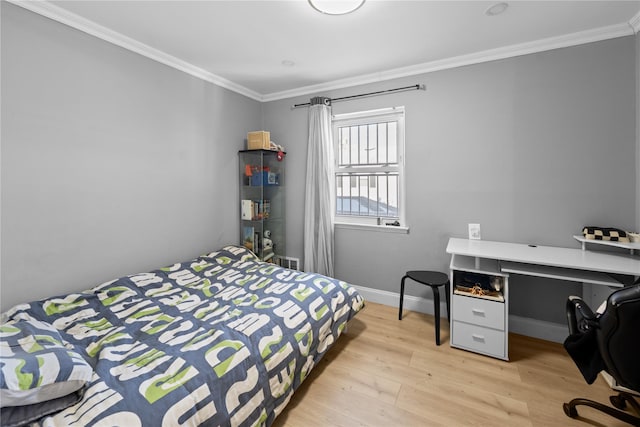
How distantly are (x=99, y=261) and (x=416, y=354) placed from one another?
2.67m

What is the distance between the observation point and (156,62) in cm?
257

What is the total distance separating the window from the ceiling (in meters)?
0.58

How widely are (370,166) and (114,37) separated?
2627 millimetres

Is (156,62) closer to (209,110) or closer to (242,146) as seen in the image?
(209,110)

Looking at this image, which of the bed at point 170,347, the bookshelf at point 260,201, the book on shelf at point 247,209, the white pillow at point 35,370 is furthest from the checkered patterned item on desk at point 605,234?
the white pillow at point 35,370

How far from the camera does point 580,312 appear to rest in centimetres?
150

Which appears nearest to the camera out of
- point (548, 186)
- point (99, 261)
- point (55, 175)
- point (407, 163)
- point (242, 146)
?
point (55, 175)

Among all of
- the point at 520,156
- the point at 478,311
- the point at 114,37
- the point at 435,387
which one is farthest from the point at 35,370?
the point at 520,156

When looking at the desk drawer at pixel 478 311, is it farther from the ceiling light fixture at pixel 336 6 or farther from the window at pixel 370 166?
the ceiling light fixture at pixel 336 6

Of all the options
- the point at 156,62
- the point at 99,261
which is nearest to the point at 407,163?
the point at 156,62

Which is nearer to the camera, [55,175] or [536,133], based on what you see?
[55,175]

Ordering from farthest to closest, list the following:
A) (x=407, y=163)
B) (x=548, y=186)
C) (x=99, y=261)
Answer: (x=407, y=163) < (x=548, y=186) < (x=99, y=261)

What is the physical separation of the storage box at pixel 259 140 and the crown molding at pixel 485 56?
73 cm

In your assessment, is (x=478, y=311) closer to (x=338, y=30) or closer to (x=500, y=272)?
(x=500, y=272)
